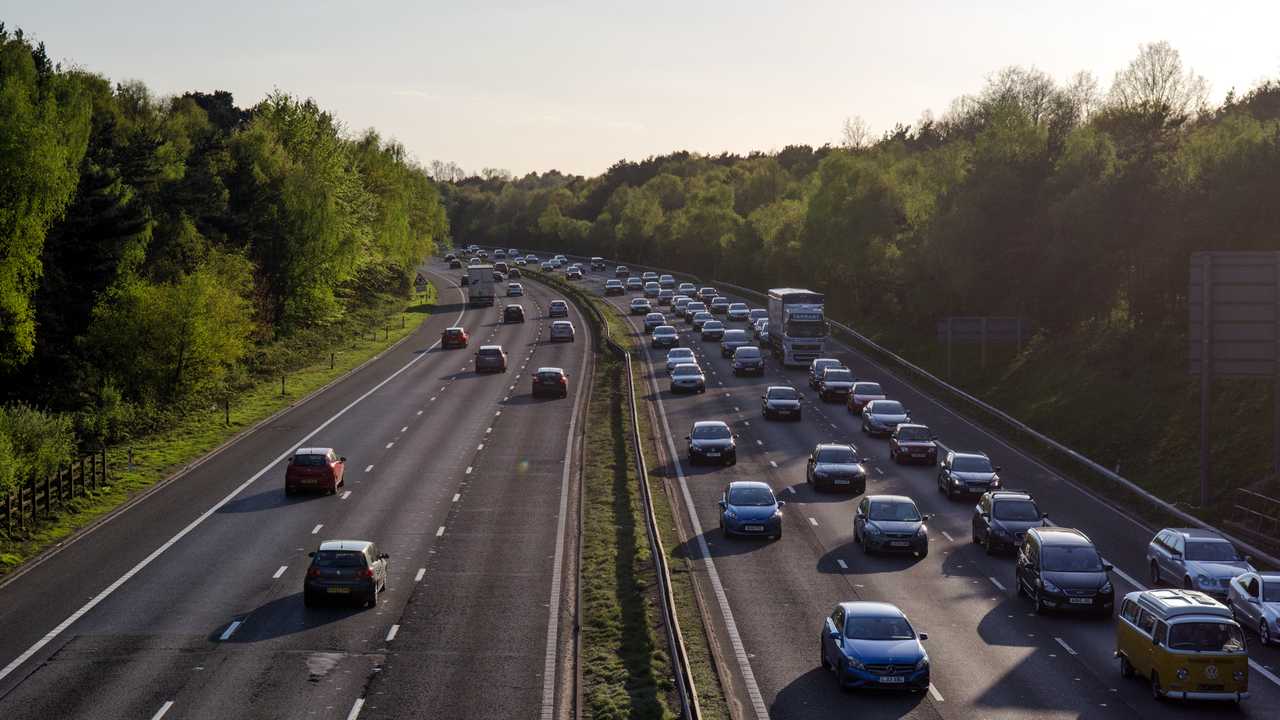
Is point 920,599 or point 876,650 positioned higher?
point 876,650

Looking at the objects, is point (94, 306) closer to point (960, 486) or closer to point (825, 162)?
point (960, 486)

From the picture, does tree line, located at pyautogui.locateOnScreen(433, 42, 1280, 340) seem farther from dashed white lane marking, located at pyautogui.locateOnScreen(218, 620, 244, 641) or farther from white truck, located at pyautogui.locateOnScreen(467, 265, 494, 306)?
dashed white lane marking, located at pyautogui.locateOnScreen(218, 620, 244, 641)

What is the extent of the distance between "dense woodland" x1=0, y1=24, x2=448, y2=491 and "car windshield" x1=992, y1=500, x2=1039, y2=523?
92.2ft

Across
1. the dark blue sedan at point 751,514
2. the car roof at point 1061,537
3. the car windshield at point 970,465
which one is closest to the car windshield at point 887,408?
the car windshield at point 970,465

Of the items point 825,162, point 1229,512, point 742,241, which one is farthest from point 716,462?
point 742,241

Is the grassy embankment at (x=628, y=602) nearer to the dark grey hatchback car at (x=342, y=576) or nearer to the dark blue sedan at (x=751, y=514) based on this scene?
the dark blue sedan at (x=751, y=514)

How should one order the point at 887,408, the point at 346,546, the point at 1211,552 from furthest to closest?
the point at 887,408
the point at 1211,552
the point at 346,546

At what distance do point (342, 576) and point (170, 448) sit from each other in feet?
85.0

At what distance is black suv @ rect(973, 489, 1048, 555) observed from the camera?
1394 inches

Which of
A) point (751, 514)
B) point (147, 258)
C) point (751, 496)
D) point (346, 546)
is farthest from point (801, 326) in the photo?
point (346, 546)

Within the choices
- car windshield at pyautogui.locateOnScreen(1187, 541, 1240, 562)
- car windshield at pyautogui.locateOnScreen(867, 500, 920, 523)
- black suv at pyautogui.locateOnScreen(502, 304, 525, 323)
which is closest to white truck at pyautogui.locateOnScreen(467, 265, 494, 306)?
black suv at pyautogui.locateOnScreen(502, 304, 525, 323)

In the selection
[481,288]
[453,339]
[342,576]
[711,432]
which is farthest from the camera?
[481,288]

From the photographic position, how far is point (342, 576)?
98.8ft

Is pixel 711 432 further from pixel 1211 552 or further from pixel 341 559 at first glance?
pixel 341 559
